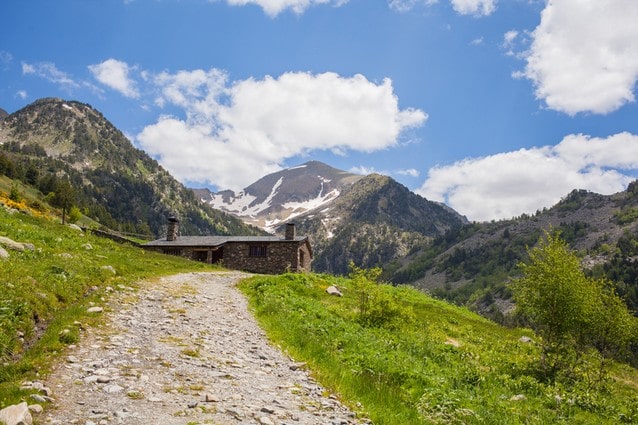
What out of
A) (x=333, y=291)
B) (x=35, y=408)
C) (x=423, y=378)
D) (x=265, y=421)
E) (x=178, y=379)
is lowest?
(x=423, y=378)

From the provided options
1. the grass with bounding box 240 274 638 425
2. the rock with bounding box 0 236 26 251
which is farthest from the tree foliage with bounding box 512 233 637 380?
the rock with bounding box 0 236 26 251

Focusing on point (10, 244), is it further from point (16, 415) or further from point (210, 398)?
point (16, 415)

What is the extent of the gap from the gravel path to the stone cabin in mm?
53299

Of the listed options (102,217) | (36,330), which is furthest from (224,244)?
(102,217)

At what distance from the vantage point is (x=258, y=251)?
2820 inches

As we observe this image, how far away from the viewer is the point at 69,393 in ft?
27.2

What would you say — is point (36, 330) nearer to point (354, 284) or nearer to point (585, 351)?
point (354, 284)

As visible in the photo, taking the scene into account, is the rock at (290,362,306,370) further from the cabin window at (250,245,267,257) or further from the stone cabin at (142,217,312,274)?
the cabin window at (250,245,267,257)

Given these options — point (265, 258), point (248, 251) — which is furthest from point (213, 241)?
point (265, 258)

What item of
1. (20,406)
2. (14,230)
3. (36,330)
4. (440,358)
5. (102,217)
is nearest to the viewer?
(20,406)

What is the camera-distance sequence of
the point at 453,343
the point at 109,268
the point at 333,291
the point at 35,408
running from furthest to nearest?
the point at 333,291 < the point at 453,343 < the point at 109,268 < the point at 35,408

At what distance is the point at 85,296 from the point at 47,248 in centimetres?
883

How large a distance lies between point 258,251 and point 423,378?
198 ft

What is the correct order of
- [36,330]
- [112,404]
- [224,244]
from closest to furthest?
[112,404], [36,330], [224,244]
